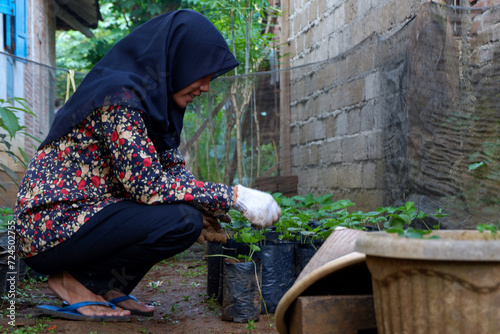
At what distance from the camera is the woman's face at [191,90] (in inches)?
92.2

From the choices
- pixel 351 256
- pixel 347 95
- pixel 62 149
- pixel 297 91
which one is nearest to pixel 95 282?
pixel 62 149

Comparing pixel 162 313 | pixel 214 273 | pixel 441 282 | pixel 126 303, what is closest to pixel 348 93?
pixel 214 273

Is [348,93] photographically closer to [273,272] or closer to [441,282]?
[273,272]

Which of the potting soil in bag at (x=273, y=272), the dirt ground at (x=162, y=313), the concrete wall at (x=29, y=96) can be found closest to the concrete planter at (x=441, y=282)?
the dirt ground at (x=162, y=313)

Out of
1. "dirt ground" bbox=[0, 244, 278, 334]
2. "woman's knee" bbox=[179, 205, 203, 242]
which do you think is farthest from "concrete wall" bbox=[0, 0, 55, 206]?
"woman's knee" bbox=[179, 205, 203, 242]

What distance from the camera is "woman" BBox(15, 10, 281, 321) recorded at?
2076mm

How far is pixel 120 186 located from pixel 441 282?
1.58 meters

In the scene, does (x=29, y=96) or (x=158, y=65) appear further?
(x=29, y=96)

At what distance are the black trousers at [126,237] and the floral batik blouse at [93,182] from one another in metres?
0.04

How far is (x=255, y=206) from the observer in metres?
2.11

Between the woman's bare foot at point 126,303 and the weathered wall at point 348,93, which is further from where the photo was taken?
the weathered wall at point 348,93

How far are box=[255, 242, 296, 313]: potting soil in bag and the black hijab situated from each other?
713 mm

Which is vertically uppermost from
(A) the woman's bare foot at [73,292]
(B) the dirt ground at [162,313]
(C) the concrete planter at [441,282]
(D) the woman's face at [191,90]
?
(D) the woman's face at [191,90]

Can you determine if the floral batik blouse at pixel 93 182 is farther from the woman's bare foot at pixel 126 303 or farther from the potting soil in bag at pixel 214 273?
the potting soil in bag at pixel 214 273
